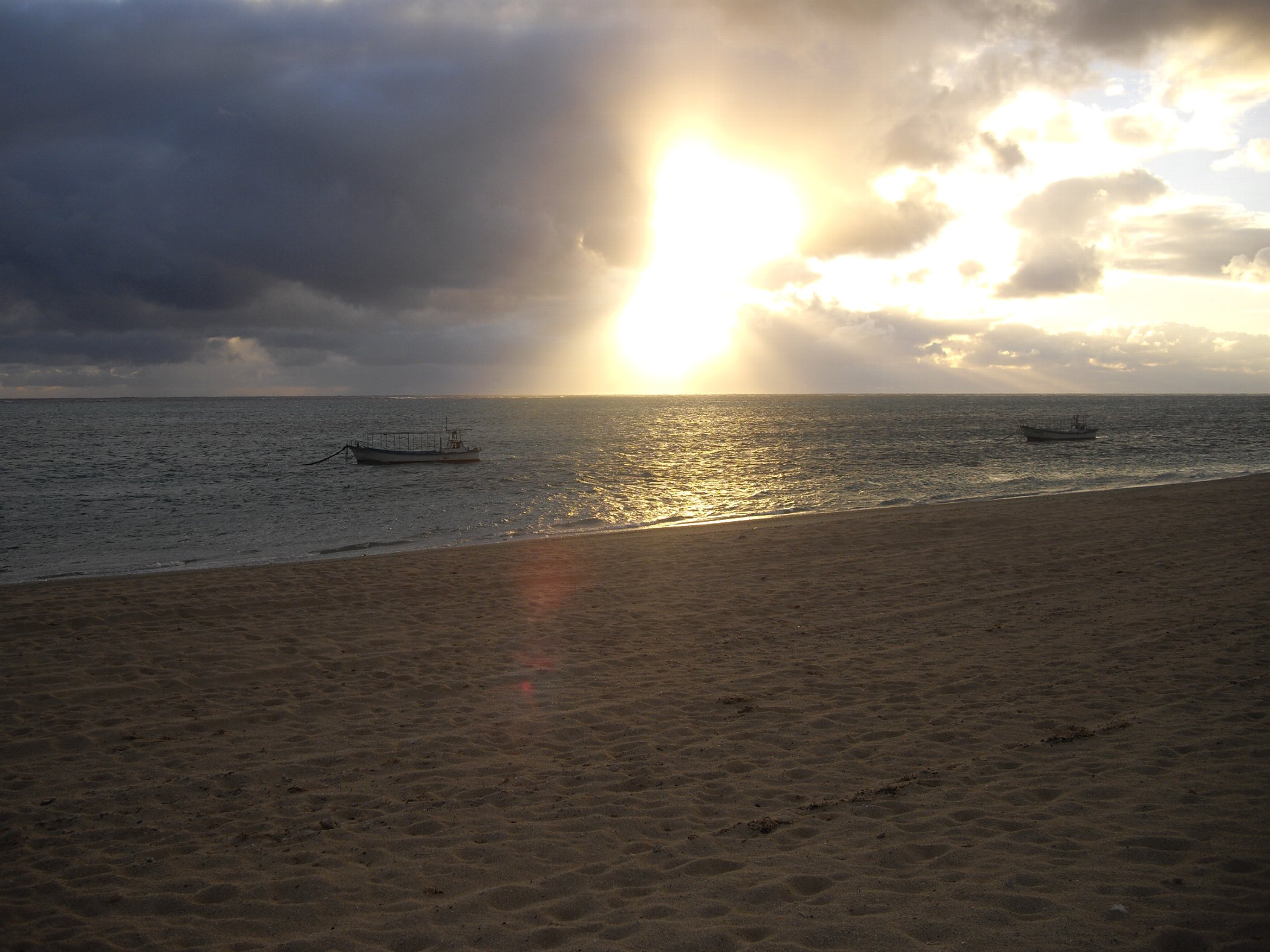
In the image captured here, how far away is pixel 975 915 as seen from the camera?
502cm

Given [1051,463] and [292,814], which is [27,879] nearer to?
[292,814]

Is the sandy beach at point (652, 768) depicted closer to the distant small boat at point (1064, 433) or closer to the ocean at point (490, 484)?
Answer: the ocean at point (490, 484)

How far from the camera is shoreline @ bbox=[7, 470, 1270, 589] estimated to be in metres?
19.5

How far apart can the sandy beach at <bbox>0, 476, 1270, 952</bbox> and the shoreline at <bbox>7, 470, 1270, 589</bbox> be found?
13.9 ft

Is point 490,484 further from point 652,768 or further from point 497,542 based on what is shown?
point 652,768

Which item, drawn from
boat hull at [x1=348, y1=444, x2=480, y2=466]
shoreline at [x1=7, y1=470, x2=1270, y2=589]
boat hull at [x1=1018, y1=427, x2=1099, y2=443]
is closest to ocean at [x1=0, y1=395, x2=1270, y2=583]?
shoreline at [x1=7, y1=470, x2=1270, y2=589]

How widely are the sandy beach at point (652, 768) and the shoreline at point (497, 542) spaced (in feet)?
13.9

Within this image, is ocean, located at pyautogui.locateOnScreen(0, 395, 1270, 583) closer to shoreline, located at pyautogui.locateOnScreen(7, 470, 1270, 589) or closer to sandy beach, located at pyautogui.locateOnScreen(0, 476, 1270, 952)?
shoreline, located at pyautogui.locateOnScreen(7, 470, 1270, 589)

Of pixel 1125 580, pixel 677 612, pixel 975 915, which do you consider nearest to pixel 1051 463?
pixel 1125 580

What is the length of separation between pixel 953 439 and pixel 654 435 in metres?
35.9

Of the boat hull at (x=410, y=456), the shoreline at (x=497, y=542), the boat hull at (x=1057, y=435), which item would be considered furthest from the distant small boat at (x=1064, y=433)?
the boat hull at (x=410, y=456)

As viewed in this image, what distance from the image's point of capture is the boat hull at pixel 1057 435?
69375 mm

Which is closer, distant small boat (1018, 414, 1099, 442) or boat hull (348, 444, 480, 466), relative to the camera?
boat hull (348, 444, 480, 466)

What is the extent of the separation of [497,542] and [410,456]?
33.8 m
